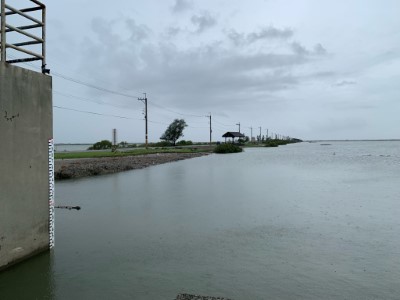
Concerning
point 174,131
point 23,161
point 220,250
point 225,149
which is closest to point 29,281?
point 23,161

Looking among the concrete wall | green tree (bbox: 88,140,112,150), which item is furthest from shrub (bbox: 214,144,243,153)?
Answer: the concrete wall

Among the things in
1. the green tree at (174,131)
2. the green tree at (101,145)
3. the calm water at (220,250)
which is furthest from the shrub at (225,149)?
the calm water at (220,250)

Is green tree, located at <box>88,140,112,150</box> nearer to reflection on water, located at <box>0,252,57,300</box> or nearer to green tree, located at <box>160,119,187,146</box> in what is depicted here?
green tree, located at <box>160,119,187,146</box>

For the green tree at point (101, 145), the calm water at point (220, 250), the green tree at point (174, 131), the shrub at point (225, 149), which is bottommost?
the calm water at point (220, 250)

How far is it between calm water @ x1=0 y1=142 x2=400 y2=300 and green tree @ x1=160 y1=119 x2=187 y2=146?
64576 millimetres

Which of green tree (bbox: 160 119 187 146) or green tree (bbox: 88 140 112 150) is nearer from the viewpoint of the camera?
green tree (bbox: 88 140 112 150)

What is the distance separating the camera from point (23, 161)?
19.9 ft

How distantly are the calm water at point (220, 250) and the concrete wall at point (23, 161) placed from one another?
1.46 ft

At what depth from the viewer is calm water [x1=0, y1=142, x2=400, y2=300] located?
17.6 ft

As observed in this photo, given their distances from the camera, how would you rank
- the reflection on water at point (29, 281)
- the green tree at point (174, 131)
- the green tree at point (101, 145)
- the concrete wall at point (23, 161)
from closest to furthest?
the reflection on water at point (29, 281) < the concrete wall at point (23, 161) < the green tree at point (101, 145) < the green tree at point (174, 131)

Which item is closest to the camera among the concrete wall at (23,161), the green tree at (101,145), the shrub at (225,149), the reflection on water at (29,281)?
the reflection on water at (29,281)

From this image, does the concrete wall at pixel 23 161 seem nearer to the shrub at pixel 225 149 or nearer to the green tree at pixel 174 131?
the shrub at pixel 225 149

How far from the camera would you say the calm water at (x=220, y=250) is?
Result: 536 centimetres

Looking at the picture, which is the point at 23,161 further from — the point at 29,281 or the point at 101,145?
the point at 101,145
